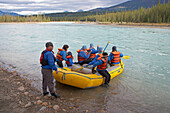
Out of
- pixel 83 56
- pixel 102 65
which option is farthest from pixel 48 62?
pixel 83 56

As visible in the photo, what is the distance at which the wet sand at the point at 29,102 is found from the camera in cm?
416

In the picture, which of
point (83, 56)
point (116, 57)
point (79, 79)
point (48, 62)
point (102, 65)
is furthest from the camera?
point (116, 57)

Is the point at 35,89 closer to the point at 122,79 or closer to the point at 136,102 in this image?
the point at 136,102

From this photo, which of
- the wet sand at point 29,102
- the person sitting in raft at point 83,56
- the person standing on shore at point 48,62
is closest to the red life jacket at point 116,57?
the person sitting in raft at point 83,56

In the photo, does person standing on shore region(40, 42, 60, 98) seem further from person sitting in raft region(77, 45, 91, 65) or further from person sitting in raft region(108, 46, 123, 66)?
person sitting in raft region(108, 46, 123, 66)

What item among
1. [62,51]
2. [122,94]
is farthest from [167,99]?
[62,51]

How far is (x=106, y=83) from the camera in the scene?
6.33 m

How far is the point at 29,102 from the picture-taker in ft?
14.7

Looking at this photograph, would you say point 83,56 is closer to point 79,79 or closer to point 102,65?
point 102,65

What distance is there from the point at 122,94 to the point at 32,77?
4.32 metres

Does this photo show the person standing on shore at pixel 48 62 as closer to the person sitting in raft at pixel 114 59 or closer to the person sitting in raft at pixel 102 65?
the person sitting in raft at pixel 102 65

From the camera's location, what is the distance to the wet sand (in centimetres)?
416

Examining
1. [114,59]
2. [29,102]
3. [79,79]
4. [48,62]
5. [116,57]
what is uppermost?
[48,62]

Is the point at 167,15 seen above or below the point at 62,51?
above
